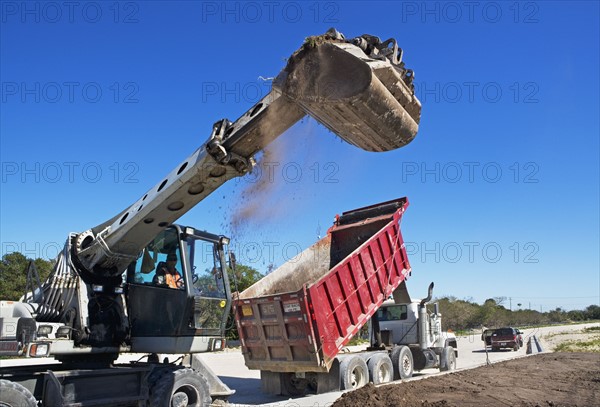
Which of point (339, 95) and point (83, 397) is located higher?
point (339, 95)

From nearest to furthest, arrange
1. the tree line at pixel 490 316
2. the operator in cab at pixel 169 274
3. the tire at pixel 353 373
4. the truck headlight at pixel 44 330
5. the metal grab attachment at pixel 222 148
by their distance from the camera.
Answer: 1. the metal grab attachment at pixel 222 148
2. the truck headlight at pixel 44 330
3. the operator in cab at pixel 169 274
4. the tire at pixel 353 373
5. the tree line at pixel 490 316

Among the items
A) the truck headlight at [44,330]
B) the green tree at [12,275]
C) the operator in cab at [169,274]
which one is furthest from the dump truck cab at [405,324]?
the green tree at [12,275]

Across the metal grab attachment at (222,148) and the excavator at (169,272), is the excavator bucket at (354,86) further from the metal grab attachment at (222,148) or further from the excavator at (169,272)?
the metal grab attachment at (222,148)

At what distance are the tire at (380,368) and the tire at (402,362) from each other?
28cm

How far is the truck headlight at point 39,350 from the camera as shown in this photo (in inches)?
245

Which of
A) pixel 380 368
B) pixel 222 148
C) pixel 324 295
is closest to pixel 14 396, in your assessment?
pixel 222 148

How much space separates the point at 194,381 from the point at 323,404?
91.3 inches

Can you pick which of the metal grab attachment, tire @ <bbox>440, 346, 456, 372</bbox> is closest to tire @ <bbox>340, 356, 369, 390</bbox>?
tire @ <bbox>440, 346, 456, 372</bbox>

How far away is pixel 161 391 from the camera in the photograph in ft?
23.5

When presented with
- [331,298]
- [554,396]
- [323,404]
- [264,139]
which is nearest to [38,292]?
[264,139]

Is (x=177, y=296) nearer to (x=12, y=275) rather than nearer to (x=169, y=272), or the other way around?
(x=169, y=272)

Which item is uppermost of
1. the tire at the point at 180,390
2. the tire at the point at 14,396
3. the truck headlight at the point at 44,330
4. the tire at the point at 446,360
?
the truck headlight at the point at 44,330

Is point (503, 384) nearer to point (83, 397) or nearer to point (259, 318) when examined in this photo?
point (259, 318)

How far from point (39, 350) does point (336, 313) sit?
5.85m
